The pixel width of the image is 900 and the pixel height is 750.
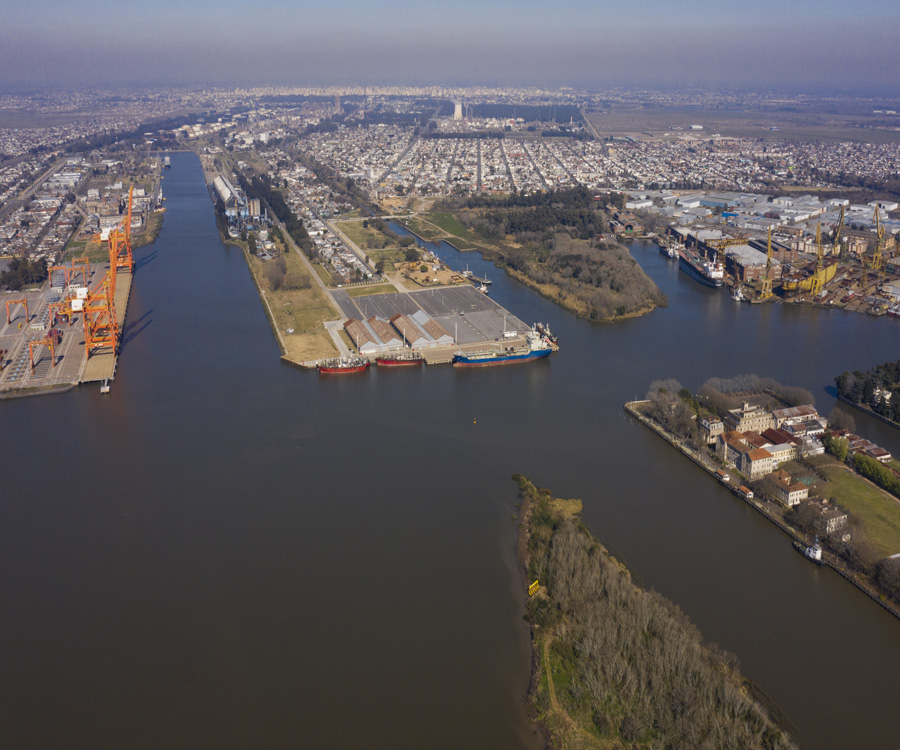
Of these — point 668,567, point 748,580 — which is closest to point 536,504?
point 668,567

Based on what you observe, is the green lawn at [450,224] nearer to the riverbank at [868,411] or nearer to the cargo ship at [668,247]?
the cargo ship at [668,247]

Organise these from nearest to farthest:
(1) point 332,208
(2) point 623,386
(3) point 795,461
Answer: (3) point 795,461 → (2) point 623,386 → (1) point 332,208

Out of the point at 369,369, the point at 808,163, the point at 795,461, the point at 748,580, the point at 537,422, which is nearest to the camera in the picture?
the point at 748,580

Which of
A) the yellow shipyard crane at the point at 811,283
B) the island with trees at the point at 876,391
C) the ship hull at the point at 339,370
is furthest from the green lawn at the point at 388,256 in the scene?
the island with trees at the point at 876,391

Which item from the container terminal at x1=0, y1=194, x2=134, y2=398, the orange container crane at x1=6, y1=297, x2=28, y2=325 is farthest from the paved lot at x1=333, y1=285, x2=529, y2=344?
the orange container crane at x1=6, y1=297, x2=28, y2=325

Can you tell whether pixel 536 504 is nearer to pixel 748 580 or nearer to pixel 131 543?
pixel 748 580

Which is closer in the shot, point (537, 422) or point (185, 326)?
point (537, 422)

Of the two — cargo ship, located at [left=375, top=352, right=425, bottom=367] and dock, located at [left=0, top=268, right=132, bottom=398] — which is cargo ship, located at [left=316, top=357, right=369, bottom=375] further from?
dock, located at [left=0, top=268, right=132, bottom=398]
